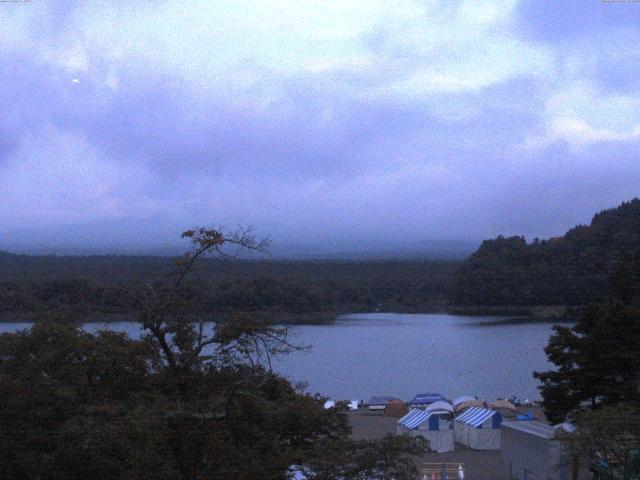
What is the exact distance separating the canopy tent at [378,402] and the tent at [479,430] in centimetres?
238

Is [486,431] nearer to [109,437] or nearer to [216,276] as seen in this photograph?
[216,276]

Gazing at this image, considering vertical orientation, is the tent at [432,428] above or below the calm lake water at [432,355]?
below

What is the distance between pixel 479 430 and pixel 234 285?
9.85 ft

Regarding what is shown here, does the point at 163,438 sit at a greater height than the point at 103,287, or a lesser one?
lesser

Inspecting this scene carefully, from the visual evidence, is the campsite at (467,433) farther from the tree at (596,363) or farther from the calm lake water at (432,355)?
the tree at (596,363)

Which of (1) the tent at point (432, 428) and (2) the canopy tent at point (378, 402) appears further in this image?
(2) the canopy tent at point (378, 402)

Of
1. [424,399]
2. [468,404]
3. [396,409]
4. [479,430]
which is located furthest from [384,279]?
[479,430]

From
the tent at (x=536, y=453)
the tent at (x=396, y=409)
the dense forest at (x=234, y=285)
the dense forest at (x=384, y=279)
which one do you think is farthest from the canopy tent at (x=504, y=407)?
the tent at (x=536, y=453)

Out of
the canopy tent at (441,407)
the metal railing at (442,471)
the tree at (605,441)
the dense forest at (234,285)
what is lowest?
the canopy tent at (441,407)

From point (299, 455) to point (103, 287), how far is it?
174cm

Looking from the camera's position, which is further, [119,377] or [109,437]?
[119,377]

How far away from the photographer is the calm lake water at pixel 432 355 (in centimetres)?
915

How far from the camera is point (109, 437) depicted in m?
3.52

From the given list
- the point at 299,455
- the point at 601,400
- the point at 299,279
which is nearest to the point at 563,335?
the point at 601,400
